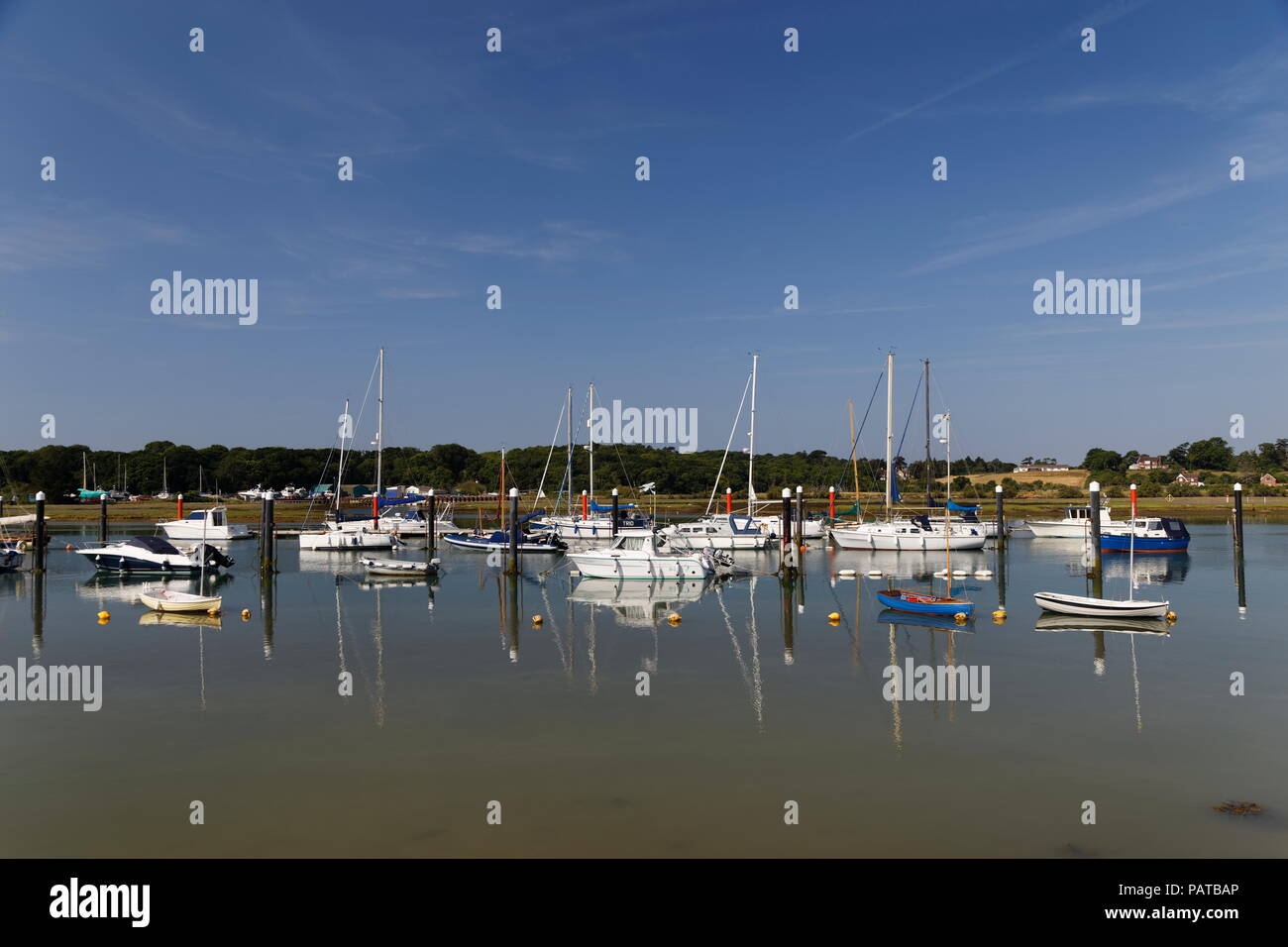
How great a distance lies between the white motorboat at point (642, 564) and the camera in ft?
133

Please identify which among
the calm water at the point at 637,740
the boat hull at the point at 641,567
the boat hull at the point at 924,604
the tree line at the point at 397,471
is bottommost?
the calm water at the point at 637,740

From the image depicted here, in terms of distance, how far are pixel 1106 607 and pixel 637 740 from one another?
1988 centimetres

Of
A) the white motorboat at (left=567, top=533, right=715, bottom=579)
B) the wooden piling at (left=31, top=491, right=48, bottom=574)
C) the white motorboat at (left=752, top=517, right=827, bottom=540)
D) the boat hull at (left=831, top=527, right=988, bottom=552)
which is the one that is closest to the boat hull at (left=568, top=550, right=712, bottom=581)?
the white motorboat at (left=567, top=533, right=715, bottom=579)

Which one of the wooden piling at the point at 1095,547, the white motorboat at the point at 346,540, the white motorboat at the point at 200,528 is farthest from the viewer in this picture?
the white motorboat at the point at 200,528

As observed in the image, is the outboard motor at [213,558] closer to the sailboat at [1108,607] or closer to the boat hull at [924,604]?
the boat hull at [924,604]

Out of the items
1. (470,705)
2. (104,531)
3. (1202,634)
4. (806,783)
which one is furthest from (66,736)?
(104,531)

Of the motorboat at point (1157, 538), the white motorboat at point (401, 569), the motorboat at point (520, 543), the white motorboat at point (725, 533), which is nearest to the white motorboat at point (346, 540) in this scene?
the motorboat at point (520, 543)

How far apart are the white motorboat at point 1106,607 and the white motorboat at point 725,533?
31233mm

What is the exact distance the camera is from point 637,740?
17.3 metres

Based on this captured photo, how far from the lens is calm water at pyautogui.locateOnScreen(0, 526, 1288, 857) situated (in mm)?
13062

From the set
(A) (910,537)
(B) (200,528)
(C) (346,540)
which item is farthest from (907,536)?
(B) (200,528)
